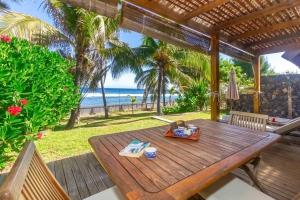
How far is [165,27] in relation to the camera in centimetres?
385

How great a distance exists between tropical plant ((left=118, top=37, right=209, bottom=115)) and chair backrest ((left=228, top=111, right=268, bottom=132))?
831 cm

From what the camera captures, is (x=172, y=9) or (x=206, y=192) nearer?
(x=206, y=192)

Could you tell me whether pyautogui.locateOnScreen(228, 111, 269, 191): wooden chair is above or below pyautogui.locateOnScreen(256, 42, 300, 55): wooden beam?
below

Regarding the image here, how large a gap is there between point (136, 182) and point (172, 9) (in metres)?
3.04

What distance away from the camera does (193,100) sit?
11.4m

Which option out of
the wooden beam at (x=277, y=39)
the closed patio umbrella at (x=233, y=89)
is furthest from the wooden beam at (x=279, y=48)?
the closed patio umbrella at (x=233, y=89)

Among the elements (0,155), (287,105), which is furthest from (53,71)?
(287,105)

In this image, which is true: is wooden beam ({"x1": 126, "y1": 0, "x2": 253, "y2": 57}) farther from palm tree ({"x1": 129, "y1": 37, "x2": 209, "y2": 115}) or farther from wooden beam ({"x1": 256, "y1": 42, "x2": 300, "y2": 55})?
palm tree ({"x1": 129, "y1": 37, "x2": 209, "y2": 115})

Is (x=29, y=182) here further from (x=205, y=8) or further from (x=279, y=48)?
(x=279, y=48)

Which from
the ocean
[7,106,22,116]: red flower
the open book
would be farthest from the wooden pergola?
the ocean

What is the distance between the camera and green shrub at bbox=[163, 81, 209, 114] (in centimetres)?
1141

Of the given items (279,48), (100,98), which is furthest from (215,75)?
(100,98)

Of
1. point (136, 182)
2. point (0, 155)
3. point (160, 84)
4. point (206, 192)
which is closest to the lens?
point (136, 182)

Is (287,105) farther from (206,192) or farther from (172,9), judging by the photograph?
Answer: (206,192)
